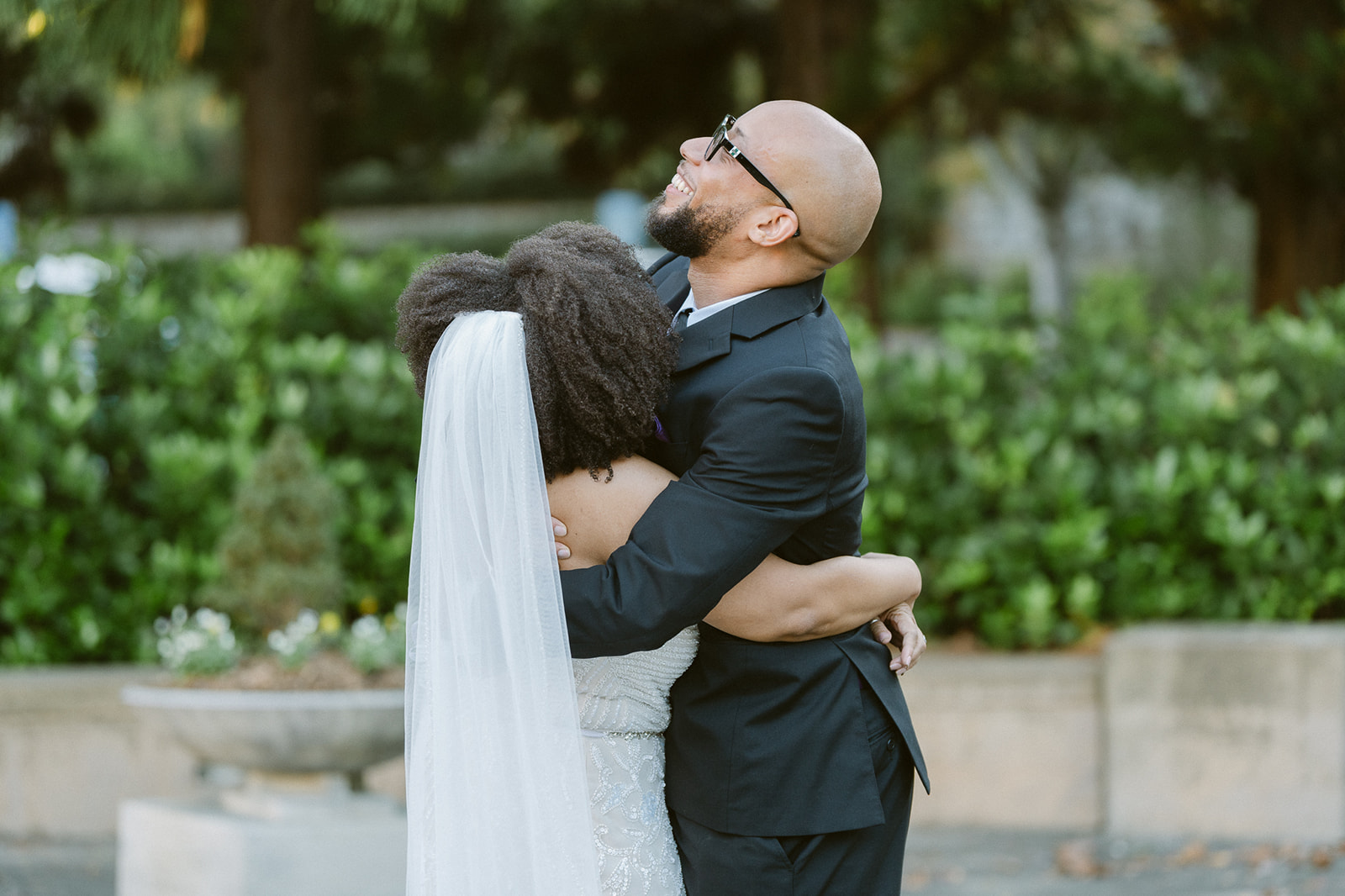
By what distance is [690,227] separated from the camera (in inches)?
87.0

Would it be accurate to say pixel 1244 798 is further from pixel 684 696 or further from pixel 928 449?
pixel 684 696

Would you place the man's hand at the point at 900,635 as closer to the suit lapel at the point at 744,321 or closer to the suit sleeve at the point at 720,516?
the suit sleeve at the point at 720,516

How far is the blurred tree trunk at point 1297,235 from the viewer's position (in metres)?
7.71

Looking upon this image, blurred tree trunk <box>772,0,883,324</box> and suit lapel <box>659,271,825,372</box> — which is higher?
blurred tree trunk <box>772,0,883,324</box>

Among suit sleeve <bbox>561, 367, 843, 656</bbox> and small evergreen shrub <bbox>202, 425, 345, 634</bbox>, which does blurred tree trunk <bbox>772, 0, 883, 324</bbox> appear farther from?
suit sleeve <bbox>561, 367, 843, 656</bbox>

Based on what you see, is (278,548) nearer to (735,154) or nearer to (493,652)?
(493,652)

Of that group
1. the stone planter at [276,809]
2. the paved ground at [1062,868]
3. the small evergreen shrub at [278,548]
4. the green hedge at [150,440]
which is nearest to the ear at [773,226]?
the stone planter at [276,809]

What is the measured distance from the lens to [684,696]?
2.28 m

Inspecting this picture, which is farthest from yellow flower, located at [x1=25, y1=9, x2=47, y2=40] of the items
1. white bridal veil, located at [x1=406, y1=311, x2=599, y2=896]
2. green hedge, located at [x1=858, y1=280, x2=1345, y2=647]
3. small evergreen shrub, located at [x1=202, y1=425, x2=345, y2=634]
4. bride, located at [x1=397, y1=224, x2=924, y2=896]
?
green hedge, located at [x1=858, y1=280, x2=1345, y2=647]

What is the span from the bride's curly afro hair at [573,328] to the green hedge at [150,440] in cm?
353

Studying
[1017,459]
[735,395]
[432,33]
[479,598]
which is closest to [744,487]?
[735,395]

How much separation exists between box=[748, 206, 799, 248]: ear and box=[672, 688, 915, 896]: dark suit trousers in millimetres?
757

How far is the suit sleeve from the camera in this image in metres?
1.97

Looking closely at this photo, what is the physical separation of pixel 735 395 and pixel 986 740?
3850 millimetres
